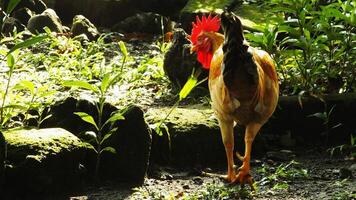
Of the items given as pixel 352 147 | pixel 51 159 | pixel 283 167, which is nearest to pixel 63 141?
pixel 51 159

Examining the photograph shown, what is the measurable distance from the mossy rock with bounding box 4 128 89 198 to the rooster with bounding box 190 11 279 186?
117 cm

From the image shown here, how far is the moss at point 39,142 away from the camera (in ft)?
13.7

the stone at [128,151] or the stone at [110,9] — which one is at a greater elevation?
the stone at [110,9]

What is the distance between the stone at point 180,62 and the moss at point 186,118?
928mm

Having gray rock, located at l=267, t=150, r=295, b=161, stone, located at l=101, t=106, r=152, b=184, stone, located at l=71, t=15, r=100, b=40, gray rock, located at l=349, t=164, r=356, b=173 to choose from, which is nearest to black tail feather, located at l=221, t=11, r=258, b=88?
stone, located at l=101, t=106, r=152, b=184

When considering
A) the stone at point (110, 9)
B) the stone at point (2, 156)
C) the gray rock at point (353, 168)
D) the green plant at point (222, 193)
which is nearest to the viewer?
the stone at point (2, 156)

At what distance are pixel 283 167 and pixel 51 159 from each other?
1964mm

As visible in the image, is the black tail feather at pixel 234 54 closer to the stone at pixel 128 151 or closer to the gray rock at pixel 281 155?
the stone at pixel 128 151

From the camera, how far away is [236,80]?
3.77m

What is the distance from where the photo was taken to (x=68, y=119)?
486 centimetres

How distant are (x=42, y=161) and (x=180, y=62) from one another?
2674 mm

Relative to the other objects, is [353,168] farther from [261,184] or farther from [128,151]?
[128,151]

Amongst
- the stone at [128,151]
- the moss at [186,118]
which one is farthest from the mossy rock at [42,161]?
the moss at [186,118]

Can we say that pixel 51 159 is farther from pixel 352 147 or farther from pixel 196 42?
pixel 352 147
